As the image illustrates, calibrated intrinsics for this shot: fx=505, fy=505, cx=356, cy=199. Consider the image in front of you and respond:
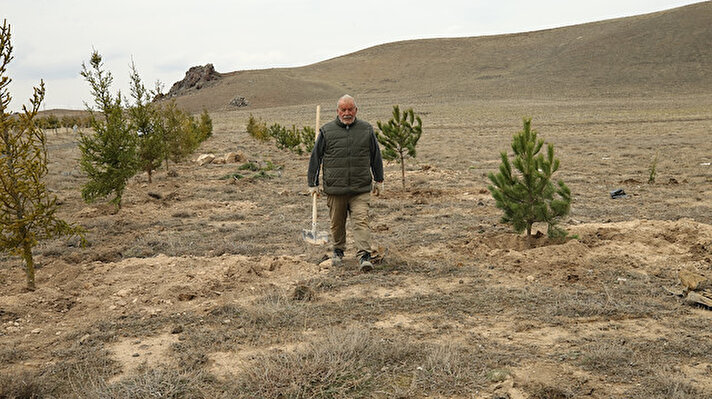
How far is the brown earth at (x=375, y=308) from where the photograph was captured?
11.2ft

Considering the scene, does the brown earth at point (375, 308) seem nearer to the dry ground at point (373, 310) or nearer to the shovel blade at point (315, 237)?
the dry ground at point (373, 310)

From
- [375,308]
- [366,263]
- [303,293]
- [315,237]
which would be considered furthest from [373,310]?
[315,237]

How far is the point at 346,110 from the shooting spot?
5832mm

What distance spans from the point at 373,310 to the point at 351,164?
190cm

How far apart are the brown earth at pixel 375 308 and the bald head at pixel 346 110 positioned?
67.6 inches

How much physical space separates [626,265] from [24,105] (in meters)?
6.80

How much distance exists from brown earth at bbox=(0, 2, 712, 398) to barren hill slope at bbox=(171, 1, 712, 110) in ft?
214

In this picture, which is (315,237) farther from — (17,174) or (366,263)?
(17,174)

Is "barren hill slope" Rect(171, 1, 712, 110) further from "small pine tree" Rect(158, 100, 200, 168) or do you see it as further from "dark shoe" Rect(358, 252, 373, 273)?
"dark shoe" Rect(358, 252, 373, 273)

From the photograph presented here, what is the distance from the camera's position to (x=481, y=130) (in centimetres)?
3167

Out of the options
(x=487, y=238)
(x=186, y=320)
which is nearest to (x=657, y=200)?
(x=487, y=238)

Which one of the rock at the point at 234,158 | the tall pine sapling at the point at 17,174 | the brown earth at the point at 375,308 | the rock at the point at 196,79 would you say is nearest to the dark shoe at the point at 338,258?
the brown earth at the point at 375,308

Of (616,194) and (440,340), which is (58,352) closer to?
(440,340)

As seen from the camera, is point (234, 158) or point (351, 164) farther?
point (234, 158)
